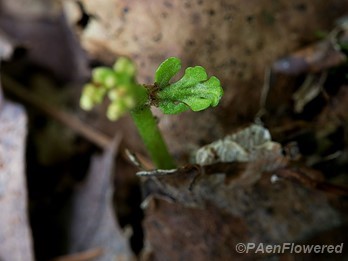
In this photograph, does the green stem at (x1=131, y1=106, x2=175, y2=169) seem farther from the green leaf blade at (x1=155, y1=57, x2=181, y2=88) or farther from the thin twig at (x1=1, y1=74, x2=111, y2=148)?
the thin twig at (x1=1, y1=74, x2=111, y2=148)

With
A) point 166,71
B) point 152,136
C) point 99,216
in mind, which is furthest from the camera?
point 99,216

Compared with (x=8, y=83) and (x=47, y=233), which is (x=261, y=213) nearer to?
(x=47, y=233)

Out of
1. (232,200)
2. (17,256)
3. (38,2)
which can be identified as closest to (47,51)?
(38,2)

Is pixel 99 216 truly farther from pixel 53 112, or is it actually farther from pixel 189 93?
pixel 189 93

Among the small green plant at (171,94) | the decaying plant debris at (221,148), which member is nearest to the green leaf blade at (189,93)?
the small green plant at (171,94)

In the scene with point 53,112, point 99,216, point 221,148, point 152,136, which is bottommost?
point 99,216

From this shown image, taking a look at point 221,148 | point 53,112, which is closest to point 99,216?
point 53,112

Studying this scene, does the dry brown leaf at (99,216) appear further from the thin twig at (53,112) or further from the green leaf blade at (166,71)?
the green leaf blade at (166,71)
